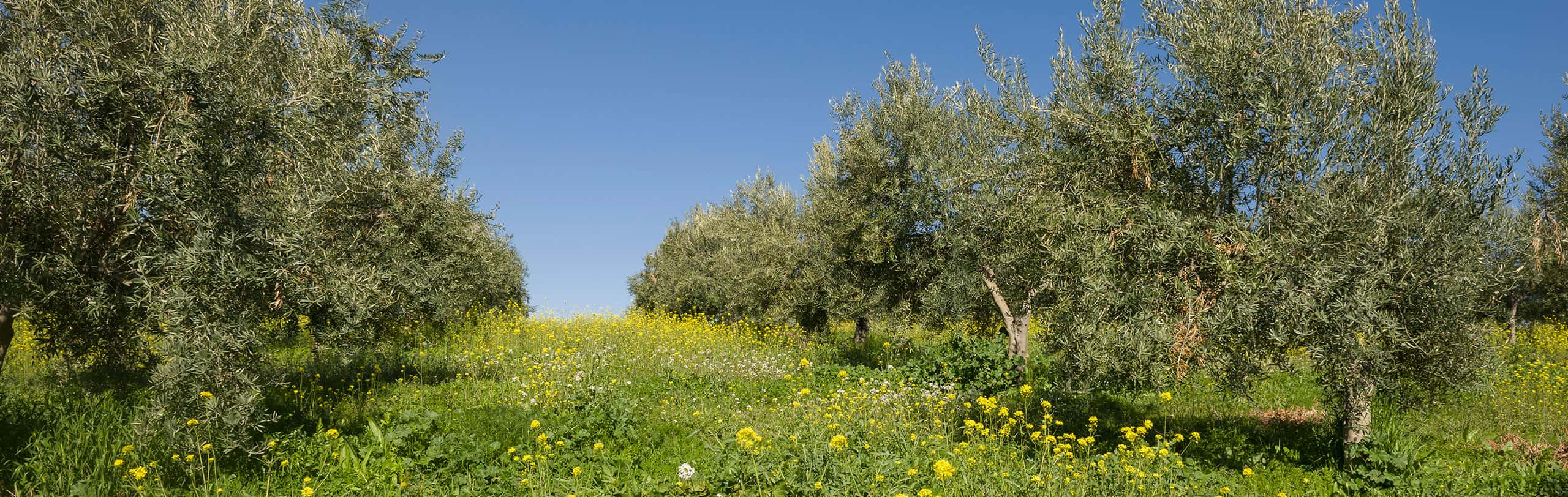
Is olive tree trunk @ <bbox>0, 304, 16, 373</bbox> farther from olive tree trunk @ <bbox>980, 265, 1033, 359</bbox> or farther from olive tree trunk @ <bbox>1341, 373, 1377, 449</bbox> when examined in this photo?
olive tree trunk @ <bbox>980, 265, 1033, 359</bbox>

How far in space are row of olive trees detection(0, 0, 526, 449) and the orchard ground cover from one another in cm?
83

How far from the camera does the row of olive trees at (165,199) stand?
8617 mm

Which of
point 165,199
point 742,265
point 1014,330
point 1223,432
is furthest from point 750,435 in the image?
point 742,265

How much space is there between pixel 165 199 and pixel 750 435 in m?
7.73

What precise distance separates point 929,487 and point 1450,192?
25.9 ft

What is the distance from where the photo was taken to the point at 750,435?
23.8 feet

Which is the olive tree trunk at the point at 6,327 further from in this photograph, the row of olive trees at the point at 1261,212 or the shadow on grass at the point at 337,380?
the row of olive trees at the point at 1261,212

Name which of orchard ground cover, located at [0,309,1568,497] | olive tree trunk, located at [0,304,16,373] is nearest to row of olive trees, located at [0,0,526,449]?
olive tree trunk, located at [0,304,16,373]

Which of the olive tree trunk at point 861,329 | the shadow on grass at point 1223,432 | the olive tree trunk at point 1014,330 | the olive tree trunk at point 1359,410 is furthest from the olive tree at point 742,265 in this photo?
the olive tree trunk at point 1359,410

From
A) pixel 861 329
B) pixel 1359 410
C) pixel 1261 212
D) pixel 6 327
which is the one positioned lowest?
pixel 6 327

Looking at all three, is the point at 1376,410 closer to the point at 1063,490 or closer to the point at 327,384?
the point at 1063,490

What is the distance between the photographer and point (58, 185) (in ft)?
28.4

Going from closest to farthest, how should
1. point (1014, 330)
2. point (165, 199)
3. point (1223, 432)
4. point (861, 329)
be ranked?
1. point (165, 199)
2. point (1223, 432)
3. point (1014, 330)
4. point (861, 329)

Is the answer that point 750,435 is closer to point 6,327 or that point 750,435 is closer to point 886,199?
point 6,327
